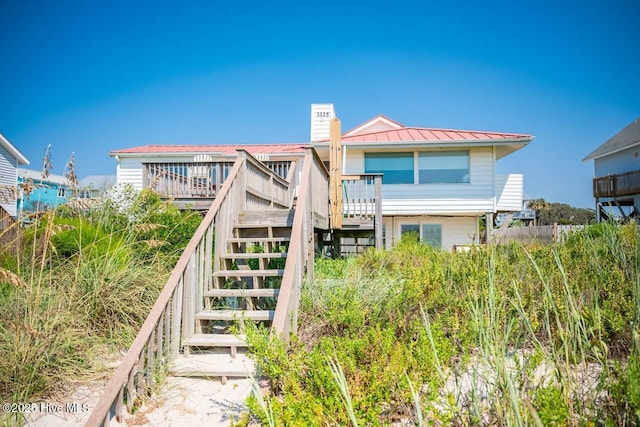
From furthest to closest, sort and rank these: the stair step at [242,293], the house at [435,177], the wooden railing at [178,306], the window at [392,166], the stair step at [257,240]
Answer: the window at [392,166]
the house at [435,177]
the stair step at [257,240]
the stair step at [242,293]
the wooden railing at [178,306]

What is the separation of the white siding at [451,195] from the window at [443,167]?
264 mm

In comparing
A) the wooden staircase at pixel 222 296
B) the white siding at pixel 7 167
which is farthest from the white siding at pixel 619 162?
the white siding at pixel 7 167

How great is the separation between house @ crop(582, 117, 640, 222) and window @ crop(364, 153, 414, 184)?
1440 centimetres

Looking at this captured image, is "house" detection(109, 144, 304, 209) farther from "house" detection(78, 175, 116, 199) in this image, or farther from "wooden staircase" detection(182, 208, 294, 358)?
"wooden staircase" detection(182, 208, 294, 358)

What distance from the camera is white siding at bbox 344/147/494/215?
1397 cm

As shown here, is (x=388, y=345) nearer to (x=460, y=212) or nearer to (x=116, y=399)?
(x=116, y=399)

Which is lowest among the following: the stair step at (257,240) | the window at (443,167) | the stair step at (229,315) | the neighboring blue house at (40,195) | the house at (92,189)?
the stair step at (229,315)

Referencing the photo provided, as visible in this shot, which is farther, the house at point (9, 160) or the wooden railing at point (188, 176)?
the house at point (9, 160)

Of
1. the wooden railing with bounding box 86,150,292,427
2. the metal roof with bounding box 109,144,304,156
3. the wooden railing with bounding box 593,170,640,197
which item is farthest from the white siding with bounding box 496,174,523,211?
the wooden railing with bounding box 593,170,640,197

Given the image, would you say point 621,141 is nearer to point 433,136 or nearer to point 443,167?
point 443,167

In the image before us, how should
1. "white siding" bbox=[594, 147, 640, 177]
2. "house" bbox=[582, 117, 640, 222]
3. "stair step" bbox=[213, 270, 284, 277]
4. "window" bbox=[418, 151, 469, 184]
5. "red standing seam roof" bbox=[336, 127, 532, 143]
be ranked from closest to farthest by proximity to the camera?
1. "stair step" bbox=[213, 270, 284, 277]
2. "red standing seam roof" bbox=[336, 127, 532, 143]
3. "window" bbox=[418, 151, 469, 184]
4. "house" bbox=[582, 117, 640, 222]
5. "white siding" bbox=[594, 147, 640, 177]

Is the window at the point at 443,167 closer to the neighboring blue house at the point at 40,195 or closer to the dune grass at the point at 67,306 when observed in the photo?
the dune grass at the point at 67,306

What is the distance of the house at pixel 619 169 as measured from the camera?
70.9 ft

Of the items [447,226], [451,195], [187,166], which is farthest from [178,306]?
[447,226]
